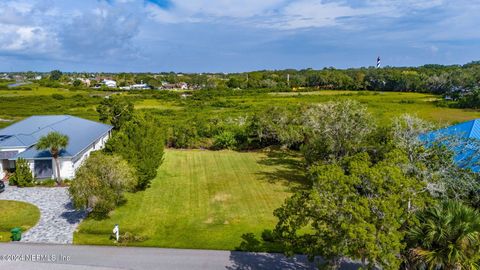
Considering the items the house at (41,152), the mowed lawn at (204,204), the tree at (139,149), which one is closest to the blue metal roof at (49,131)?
the house at (41,152)

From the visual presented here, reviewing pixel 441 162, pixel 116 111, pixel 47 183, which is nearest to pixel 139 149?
pixel 47 183

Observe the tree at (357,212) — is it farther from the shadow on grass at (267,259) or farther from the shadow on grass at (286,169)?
the shadow on grass at (286,169)

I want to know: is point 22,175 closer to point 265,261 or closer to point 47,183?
point 47,183

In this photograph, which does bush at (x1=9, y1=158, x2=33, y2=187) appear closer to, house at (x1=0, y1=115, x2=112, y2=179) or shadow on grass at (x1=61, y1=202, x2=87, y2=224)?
house at (x1=0, y1=115, x2=112, y2=179)

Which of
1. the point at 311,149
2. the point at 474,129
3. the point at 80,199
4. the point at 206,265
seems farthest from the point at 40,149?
the point at 474,129

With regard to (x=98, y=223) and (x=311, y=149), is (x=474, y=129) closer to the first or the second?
(x=311, y=149)

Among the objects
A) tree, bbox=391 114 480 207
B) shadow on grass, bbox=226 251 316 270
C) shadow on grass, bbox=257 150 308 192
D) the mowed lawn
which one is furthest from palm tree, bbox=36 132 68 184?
tree, bbox=391 114 480 207

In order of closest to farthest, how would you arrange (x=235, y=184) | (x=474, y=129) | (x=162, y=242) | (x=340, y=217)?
(x=340, y=217) < (x=162, y=242) < (x=474, y=129) < (x=235, y=184)
